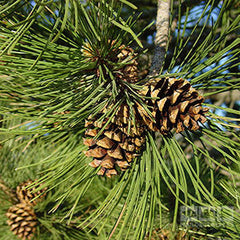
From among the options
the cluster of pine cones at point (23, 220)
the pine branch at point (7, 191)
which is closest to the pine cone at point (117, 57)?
the cluster of pine cones at point (23, 220)

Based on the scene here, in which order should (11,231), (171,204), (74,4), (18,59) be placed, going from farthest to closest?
(11,231)
(171,204)
(18,59)
(74,4)

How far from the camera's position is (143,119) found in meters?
0.47

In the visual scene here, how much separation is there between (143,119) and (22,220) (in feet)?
2.33

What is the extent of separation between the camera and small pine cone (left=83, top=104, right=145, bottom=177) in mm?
464

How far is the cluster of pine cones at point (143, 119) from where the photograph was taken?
18.1 inches

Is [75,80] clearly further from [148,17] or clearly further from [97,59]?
[148,17]

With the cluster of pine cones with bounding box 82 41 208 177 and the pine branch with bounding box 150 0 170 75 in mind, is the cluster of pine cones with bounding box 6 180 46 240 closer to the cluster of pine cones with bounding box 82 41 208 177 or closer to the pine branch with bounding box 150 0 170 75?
the cluster of pine cones with bounding box 82 41 208 177

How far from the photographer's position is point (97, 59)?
0.43 meters

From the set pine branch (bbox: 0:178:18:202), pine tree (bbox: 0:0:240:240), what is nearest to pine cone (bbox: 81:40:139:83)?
pine tree (bbox: 0:0:240:240)

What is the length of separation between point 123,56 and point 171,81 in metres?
0.11

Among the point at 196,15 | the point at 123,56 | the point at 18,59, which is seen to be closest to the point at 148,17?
the point at 196,15

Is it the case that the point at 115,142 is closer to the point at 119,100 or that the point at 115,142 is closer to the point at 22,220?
the point at 119,100

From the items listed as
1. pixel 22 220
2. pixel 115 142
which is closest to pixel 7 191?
pixel 22 220

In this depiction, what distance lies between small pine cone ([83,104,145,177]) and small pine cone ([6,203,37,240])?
0.58 m
